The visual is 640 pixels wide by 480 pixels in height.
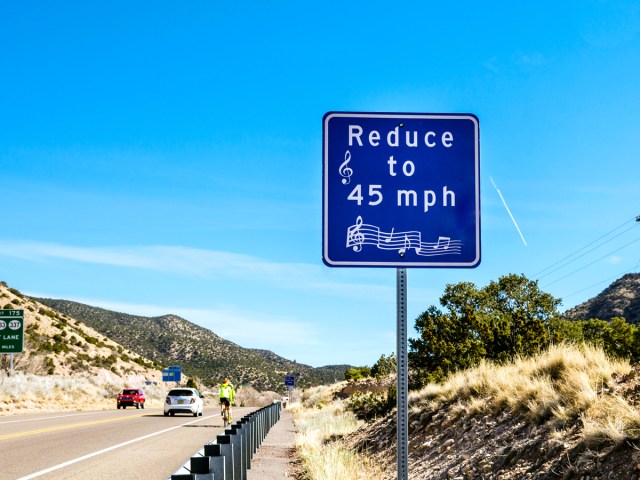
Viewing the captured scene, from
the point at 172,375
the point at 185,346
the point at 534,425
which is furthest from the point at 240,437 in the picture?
the point at 185,346

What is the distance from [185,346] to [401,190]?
127 m

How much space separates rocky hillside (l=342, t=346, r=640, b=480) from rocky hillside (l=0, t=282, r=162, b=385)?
65973 millimetres

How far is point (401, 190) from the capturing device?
4.77 meters

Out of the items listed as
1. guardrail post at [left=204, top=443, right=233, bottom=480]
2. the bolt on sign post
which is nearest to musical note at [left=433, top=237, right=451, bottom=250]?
the bolt on sign post

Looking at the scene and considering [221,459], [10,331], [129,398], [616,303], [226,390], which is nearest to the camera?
[221,459]

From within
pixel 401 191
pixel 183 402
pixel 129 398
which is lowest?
pixel 129 398

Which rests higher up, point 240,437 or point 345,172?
point 345,172

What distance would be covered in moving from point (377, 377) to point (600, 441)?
62128 millimetres

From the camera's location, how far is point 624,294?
10225 cm

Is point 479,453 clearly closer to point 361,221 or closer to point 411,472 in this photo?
point 411,472

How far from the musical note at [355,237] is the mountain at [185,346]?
108m

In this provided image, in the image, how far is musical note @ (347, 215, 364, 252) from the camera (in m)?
4.67

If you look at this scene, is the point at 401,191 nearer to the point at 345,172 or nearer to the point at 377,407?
the point at 345,172

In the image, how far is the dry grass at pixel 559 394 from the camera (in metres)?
8.34
